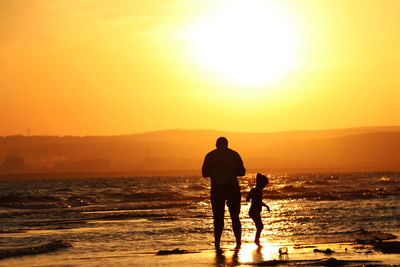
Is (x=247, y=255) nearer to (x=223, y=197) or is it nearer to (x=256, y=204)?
(x=223, y=197)

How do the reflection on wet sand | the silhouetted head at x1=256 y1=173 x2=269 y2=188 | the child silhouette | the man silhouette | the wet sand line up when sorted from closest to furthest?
1. the wet sand
2. the reflection on wet sand
3. the man silhouette
4. the child silhouette
5. the silhouetted head at x1=256 y1=173 x2=269 y2=188

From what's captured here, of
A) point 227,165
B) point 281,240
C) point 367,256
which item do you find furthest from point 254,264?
point 281,240

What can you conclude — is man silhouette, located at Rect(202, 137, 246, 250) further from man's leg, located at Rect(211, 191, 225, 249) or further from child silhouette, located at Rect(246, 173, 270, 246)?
child silhouette, located at Rect(246, 173, 270, 246)

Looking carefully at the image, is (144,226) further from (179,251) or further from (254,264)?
(254,264)

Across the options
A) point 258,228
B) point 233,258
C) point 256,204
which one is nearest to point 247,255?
point 233,258

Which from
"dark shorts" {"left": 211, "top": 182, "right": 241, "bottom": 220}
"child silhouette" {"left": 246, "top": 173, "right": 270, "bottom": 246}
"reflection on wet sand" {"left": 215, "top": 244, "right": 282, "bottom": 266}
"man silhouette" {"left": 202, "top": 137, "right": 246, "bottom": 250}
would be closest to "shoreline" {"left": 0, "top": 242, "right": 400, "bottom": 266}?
"reflection on wet sand" {"left": 215, "top": 244, "right": 282, "bottom": 266}

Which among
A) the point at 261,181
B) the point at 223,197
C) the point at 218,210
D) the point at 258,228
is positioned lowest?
the point at 258,228

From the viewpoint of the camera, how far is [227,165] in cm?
1100

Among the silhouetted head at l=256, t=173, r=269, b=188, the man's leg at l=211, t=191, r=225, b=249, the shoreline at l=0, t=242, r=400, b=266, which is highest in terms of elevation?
the silhouetted head at l=256, t=173, r=269, b=188

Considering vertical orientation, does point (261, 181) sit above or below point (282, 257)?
above

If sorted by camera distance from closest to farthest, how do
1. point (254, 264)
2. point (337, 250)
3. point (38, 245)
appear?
point (254, 264) → point (337, 250) → point (38, 245)

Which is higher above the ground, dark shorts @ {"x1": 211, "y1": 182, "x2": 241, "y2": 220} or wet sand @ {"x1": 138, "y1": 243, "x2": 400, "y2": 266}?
dark shorts @ {"x1": 211, "y1": 182, "x2": 241, "y2": 220}

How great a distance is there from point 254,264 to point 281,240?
3.94 m

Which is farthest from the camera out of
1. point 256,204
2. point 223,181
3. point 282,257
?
point 256,204
